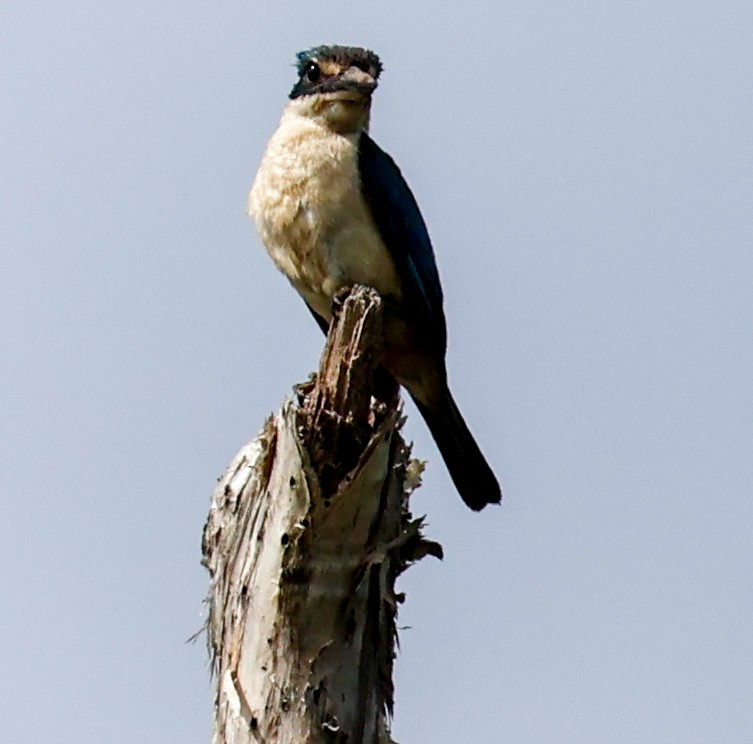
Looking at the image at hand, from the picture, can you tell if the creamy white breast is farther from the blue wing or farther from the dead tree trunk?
the dead tree trunk

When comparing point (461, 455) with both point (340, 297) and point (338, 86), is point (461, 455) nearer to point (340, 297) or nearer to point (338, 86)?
point (340, 297)

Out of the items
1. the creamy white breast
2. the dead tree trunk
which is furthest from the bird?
the dead tree trunk

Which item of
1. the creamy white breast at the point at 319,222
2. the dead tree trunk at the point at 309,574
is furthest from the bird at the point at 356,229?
the dead tree trunk at the point at 309,574

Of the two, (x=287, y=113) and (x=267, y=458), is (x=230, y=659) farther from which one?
(x=287, y=113)

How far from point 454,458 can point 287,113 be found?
85.5 inches

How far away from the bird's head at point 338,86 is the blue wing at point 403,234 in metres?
0.16

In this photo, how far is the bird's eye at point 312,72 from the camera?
8305 mm

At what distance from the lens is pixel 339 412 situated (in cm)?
570

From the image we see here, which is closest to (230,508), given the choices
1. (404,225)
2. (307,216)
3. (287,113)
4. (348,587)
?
(348,587)

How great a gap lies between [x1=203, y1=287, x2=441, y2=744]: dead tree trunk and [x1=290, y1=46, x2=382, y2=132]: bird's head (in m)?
2.79

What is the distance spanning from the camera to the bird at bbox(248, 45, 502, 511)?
7.45 meters

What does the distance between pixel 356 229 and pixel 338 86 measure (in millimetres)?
1029

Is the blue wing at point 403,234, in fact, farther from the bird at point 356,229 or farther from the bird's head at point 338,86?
the bird's head at point 338,86

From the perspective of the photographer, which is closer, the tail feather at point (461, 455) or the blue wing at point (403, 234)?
the blue wing at point (403, 234)
